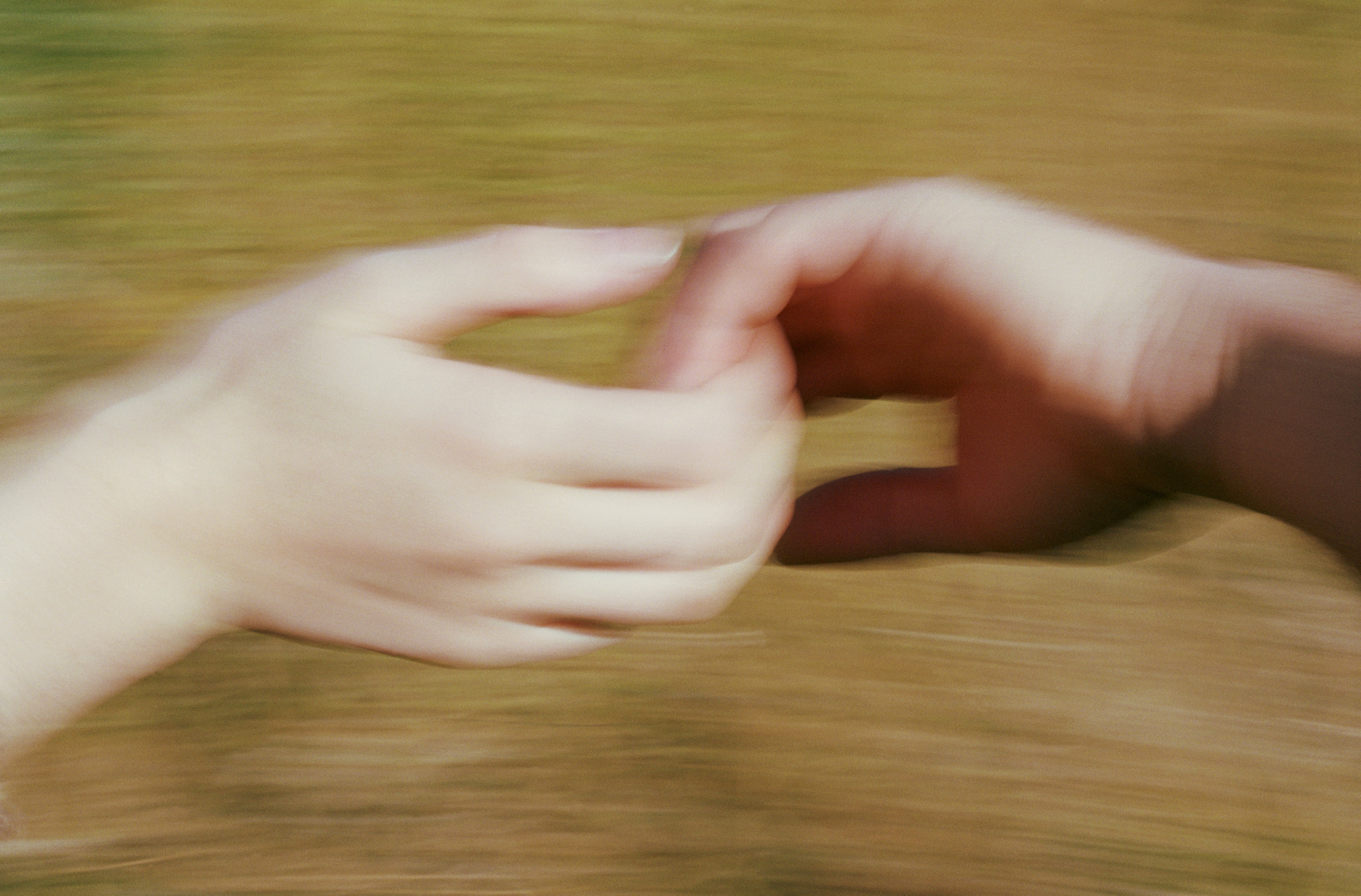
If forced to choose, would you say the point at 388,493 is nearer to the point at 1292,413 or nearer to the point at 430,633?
the point at 430,633

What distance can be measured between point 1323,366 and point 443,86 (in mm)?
1945

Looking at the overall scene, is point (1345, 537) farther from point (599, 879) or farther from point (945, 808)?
point (599, 879)

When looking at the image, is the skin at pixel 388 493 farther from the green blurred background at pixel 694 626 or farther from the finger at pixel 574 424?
the green blurred background at pixel 694 626

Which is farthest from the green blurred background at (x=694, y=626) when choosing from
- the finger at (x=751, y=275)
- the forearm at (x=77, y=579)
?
the forearm at (x=77, y=579)

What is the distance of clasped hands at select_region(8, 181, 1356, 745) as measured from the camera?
88 cm

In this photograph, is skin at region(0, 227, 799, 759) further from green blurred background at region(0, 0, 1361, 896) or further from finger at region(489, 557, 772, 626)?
green blurred background at region(0, 0, 1361, 896)

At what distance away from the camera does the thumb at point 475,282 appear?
92 centimetres

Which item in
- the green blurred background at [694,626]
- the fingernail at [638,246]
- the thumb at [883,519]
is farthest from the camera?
the green blurred background at [694,626]

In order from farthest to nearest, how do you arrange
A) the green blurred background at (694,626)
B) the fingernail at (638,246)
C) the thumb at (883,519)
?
the green blurred background at (694,626), the thumb at (883,519), the fingernail at (638,246)

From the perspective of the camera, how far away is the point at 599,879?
157 centimetres

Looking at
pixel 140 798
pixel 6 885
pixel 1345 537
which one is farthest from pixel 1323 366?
pixel 6 885

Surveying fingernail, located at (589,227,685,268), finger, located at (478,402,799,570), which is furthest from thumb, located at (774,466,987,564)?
fingernail, located at (589,227,685,268)

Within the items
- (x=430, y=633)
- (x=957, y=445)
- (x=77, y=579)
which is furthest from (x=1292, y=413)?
(x=77, y=579)

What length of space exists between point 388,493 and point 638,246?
0.97 feet
